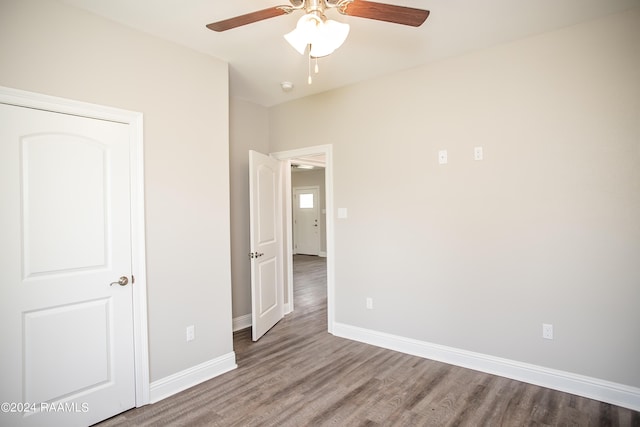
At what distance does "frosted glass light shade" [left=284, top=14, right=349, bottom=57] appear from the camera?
1.64m

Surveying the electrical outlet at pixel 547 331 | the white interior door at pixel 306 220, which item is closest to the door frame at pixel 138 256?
the electrical outlet at pixel 547 331

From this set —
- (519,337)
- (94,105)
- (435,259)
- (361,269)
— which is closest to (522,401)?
(519,337)

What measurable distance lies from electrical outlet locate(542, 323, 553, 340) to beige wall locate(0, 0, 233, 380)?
2592mm

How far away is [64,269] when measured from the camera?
2113mm

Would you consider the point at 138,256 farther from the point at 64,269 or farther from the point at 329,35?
the point at 329,35

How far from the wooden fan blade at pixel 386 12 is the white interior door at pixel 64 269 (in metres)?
1.77

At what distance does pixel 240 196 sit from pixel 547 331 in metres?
3.23

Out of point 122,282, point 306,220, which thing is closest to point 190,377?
point 122,282

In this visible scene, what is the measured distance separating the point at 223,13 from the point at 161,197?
138 cm

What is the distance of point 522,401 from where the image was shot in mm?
2391

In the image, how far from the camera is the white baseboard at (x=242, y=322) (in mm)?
3902

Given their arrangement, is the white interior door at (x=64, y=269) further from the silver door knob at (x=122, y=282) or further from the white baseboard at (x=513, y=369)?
the white baseboard at (x=513, y=369)

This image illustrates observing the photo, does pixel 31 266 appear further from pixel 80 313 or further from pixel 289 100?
pixel 289 100

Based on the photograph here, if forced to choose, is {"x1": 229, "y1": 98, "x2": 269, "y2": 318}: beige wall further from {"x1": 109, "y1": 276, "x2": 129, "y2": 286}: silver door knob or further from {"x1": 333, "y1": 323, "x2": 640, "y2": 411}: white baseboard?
{"x1": 109, "y1": 276, "x2": 129, "y2": 286}: silver door knob
